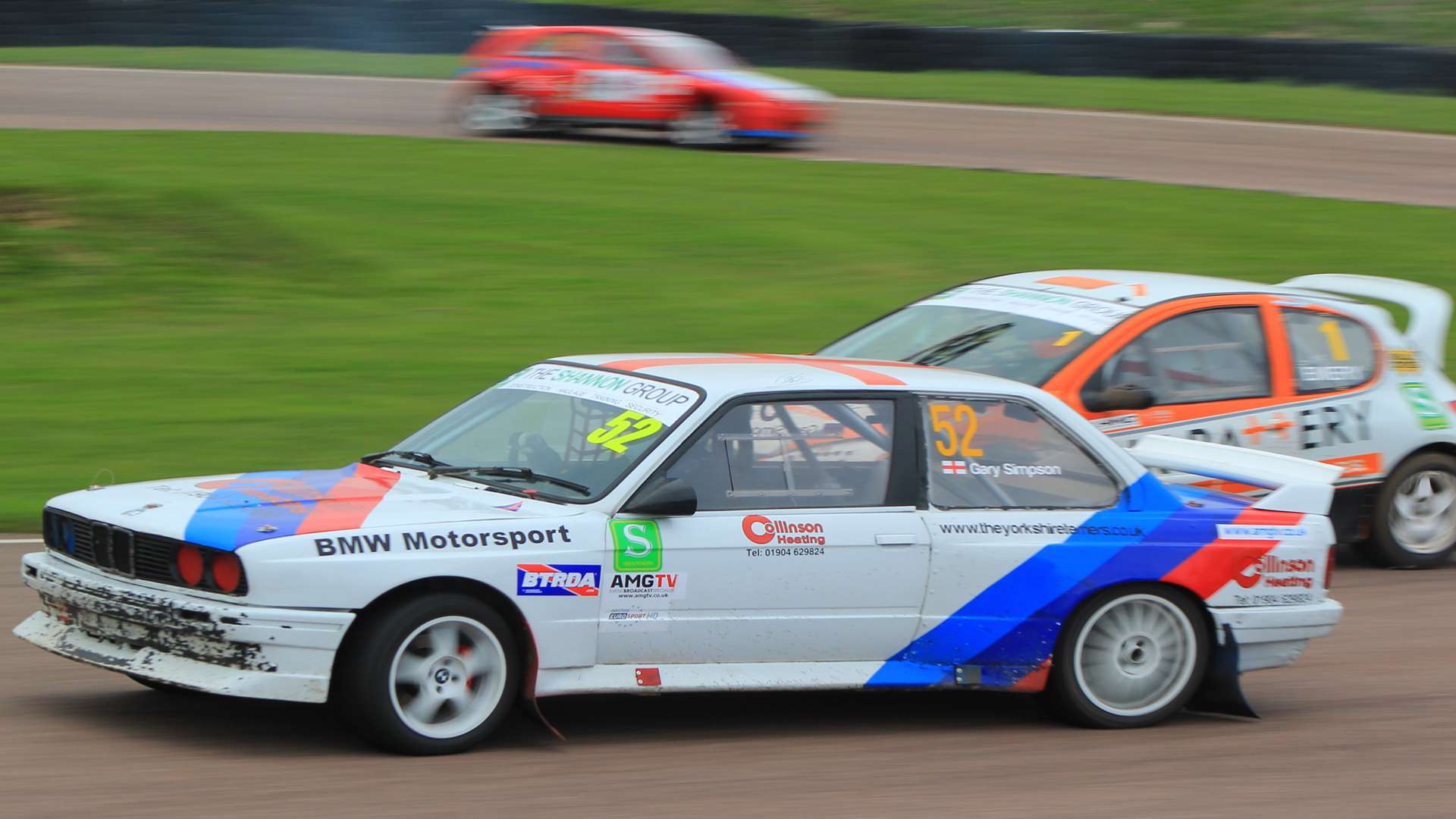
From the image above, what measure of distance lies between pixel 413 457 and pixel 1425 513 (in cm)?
610

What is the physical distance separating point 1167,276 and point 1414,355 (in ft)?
4.97

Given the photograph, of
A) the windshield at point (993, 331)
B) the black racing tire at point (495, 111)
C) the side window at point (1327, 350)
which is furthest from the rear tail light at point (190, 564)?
the black racing tire at point (495, 111)

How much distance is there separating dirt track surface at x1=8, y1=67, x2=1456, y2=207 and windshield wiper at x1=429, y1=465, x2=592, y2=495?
16.0m

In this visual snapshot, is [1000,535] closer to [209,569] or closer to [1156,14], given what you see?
[209,569]

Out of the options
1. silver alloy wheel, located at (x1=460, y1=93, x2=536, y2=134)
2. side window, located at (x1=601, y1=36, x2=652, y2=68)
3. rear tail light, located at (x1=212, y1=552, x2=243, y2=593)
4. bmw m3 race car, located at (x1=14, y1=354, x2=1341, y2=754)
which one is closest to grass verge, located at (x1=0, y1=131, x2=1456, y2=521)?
silver alloy wheel, located at (x1=460, y1=93, x2=536, y2=134)

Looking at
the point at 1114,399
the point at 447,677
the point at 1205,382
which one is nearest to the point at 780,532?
the point at 447,677

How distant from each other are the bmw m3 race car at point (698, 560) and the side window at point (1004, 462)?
0.01m

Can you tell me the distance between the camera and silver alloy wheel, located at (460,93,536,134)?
22094 millimetres

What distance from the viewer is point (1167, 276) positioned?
9898mm

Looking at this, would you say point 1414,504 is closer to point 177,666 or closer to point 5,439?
point 177,666

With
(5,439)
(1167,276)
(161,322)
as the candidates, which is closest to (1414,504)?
(1167,276)

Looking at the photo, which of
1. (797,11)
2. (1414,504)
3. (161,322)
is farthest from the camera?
(797,11)

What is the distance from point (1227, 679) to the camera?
21.9ft

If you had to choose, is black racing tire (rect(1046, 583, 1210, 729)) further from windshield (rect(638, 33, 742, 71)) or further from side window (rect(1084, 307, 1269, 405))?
windshield (rect(638, 33, 742, 71))
